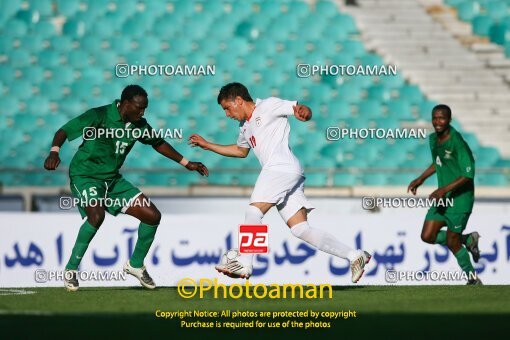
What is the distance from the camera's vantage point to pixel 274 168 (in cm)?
904

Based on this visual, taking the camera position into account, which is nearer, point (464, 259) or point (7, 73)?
point (464, 259)

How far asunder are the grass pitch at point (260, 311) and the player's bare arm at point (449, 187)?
34.7 inches

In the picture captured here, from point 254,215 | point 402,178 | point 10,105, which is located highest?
point 10,105

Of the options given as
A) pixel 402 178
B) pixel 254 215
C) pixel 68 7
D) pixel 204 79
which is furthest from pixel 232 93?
pixel 68 7

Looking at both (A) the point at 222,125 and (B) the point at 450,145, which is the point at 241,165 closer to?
(A) the point at 222,125

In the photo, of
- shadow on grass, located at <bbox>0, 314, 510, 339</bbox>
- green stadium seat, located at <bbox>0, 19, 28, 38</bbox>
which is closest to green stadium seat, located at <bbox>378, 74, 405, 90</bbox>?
green stadium seat, located at <bbox>0, 19, 28, 38</bbox>

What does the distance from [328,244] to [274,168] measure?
0.78 m

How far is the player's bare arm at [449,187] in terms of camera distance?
32.7ft

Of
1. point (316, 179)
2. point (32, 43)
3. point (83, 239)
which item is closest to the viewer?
point (83, 239)

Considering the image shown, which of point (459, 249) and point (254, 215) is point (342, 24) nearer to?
point (459, 249)

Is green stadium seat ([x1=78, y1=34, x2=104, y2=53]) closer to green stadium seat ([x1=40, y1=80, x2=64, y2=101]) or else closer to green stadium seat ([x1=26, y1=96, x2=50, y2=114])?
green stadium seat ([x1=40, y1=80, x2=64, y2=101])

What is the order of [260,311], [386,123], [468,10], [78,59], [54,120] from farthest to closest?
1. [468,10]
2. [78,59]
3. [386,123]
4. [54,120]
5. [260,311]

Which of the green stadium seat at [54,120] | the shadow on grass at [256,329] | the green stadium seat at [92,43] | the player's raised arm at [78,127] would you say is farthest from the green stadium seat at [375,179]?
the shadow on grass at [256,329]

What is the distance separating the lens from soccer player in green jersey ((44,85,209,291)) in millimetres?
9273
